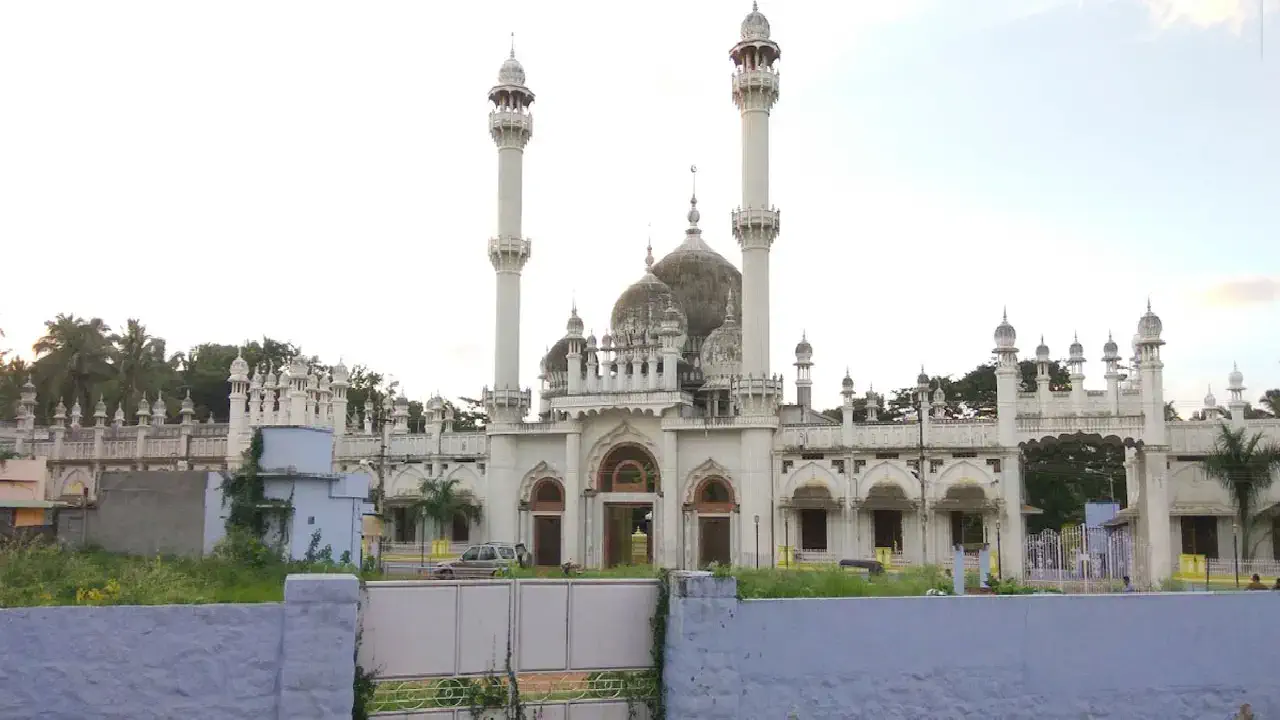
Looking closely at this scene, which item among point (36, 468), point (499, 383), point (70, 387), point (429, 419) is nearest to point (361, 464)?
point (429, 419)

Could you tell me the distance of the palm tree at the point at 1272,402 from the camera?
4628 centimetres

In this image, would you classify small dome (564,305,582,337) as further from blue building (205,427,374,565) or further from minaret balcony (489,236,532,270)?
blue building (205,427,374,565)

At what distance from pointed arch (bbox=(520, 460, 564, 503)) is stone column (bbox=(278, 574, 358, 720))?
2752 centimetres

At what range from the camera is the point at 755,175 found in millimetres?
36500

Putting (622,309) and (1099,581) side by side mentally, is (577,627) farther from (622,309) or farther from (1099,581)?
(622,309)

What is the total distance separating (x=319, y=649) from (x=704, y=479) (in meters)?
25.8

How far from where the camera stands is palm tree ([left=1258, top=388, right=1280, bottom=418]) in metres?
46.3

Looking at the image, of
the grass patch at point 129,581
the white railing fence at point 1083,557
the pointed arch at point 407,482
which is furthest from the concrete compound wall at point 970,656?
the pointed arch at point 407,482

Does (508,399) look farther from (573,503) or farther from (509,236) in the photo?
(509,236)

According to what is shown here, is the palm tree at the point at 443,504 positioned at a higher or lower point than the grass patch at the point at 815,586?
higher

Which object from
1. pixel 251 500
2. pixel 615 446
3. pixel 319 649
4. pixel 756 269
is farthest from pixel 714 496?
pixel 319 649

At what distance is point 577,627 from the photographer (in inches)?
403

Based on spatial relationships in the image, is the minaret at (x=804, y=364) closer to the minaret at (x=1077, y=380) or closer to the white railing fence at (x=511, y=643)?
the minaret at (x=1077, y=380)

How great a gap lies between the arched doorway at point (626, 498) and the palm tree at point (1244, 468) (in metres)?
16.1
